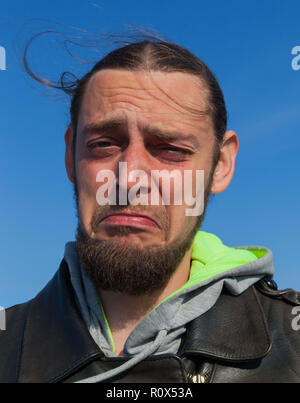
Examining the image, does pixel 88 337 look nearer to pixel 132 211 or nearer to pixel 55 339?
pixel 55 339

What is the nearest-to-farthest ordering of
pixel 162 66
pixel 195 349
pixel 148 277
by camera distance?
pixel 195 349, pixel 148 277, pixel 162 66

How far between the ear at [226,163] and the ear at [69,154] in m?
1.42

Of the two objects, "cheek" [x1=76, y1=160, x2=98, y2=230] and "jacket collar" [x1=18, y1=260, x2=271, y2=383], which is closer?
"jacket collar" [x1=18, y1=260, x2=271, y2=383]

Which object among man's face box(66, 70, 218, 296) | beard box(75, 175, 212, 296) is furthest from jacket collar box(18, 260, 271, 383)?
man's face box(66, 70, 218, 296)

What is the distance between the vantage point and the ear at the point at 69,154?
408 cm

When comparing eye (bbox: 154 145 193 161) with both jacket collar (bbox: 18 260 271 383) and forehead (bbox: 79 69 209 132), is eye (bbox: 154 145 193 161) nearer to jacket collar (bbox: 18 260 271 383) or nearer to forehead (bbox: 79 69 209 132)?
forehead (bbox: 79 69 209 132)

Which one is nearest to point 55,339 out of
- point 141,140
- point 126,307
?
point 126,307

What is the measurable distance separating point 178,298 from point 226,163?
1.55 meters

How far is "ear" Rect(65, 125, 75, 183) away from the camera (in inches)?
161

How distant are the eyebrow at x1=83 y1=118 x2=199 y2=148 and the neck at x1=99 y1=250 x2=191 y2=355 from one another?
44.5 inches

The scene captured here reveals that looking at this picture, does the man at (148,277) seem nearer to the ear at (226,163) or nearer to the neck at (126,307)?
the neck at (126,307)

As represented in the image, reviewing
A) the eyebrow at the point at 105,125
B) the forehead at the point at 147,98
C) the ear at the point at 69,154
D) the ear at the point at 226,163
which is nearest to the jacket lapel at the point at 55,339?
the ear at the point at 69,154

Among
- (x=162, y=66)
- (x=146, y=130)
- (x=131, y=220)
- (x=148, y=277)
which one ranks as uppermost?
(x=162, y=66)

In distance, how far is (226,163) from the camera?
4.18 metres
